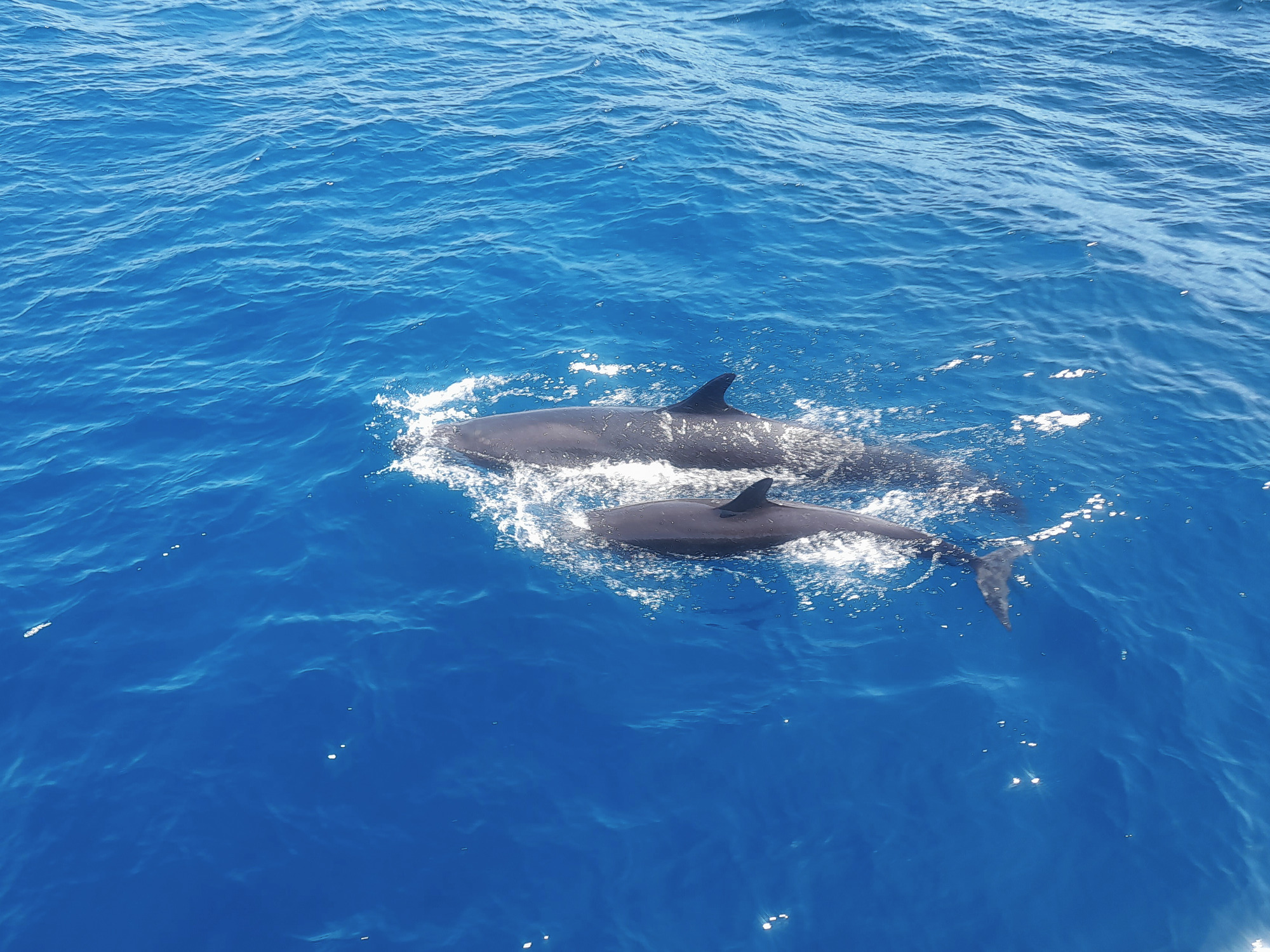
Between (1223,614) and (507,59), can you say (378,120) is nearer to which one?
(507,59)

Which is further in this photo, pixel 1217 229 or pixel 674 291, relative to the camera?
pixel 1217 229

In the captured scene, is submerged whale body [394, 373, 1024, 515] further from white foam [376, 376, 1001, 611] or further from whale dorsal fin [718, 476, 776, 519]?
whale dorsal fin [718, 476, 776, 519]

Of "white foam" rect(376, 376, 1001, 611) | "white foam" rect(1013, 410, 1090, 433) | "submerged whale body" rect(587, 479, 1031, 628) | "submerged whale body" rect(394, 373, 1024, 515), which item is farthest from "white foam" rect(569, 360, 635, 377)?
"white foam" rect(1013, 410, 1090, 433)

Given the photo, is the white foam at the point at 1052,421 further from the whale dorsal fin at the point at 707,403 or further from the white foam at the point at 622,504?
the whale dorsal fin at the point at 707,403

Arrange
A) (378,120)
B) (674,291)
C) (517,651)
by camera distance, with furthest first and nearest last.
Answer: (378,120) < (674,291) < (517,651)

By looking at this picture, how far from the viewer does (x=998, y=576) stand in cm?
1546

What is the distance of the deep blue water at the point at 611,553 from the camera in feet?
38.3

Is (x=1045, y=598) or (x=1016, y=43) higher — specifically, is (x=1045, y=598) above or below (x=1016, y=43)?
below

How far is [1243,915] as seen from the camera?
36.0 feet

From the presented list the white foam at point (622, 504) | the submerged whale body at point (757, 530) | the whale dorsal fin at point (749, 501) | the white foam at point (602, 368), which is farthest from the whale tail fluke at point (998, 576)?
the white foam at point (602, 368)

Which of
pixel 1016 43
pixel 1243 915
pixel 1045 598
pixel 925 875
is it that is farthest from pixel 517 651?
pixel 1016 43

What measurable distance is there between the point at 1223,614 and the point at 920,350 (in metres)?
9.06

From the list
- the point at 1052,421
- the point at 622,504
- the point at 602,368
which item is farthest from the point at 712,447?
the point at 1052,421

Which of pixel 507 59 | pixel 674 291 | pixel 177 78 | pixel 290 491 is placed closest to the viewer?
pixel 290 491
